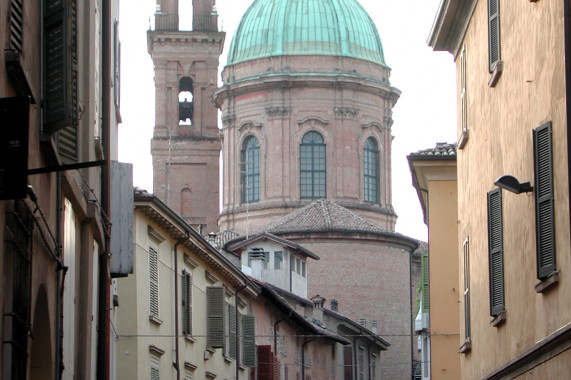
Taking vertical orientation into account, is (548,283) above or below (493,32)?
below

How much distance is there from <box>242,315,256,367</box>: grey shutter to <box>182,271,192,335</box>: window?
6211 millimetres

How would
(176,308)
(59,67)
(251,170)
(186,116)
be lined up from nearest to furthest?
(59,67) < (176,308) < (251,170) < (186,116)

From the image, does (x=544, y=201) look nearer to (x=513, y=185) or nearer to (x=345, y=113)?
(x=513, y=185)

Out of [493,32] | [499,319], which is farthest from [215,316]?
[499,319]

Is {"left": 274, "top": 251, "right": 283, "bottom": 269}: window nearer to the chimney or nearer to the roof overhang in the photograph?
the chimney

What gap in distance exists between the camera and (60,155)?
1084cm

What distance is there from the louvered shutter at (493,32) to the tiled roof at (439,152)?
901 centimetres

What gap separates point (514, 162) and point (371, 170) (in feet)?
173

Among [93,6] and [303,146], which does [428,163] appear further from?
[303,146]

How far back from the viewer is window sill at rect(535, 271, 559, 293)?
1157 centimetres

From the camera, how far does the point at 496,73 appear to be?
14.8 m

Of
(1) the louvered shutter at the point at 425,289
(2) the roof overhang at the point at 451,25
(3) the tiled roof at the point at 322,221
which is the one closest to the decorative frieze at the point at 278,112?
(3) the tiled roof at the point at 322,221

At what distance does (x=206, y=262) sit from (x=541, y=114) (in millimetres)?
18622

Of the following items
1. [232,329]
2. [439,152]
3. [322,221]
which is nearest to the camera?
[439,152]
